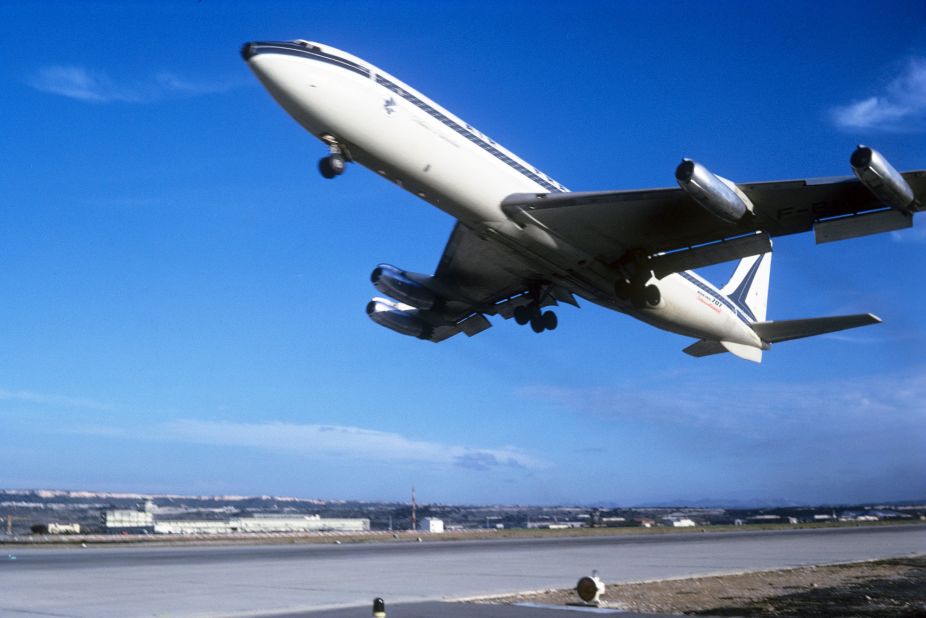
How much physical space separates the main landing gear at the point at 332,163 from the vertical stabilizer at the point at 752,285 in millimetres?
20381

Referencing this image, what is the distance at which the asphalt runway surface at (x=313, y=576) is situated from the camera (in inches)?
656

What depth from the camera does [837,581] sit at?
22344 millimetres

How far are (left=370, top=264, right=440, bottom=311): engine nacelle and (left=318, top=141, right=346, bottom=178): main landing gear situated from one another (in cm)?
907

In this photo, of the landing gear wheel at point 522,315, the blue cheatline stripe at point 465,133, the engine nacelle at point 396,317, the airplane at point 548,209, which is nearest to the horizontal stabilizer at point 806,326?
the airplane at point 548,209

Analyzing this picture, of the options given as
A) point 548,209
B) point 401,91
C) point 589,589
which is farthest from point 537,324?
A: point 589,589

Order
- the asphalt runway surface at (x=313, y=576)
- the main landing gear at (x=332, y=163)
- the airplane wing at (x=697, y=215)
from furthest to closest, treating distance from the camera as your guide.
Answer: the airplane wing at (x=697, y=215) < the main landing gear at (x=332, y=163) < the asphalt runway surface at (x=313, y=576)

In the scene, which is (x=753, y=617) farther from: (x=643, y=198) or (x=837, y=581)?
(x=643, y=198)

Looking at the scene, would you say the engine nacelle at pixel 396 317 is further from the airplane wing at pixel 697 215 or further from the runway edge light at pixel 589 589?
the runway edge light at pixel 589 589

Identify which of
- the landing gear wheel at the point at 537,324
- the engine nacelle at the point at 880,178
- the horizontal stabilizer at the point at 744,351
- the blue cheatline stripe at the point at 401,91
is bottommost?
the horizontal stabilizer at the point at 744,351

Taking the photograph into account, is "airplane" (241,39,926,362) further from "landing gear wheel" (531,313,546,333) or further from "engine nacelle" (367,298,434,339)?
"engine nacelle" (367,298,434,339)

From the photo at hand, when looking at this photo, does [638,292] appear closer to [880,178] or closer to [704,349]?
[704,349]

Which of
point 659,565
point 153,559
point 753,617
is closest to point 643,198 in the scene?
point 659,565

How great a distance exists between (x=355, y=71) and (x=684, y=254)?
43.4 ft

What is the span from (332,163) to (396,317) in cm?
1238
